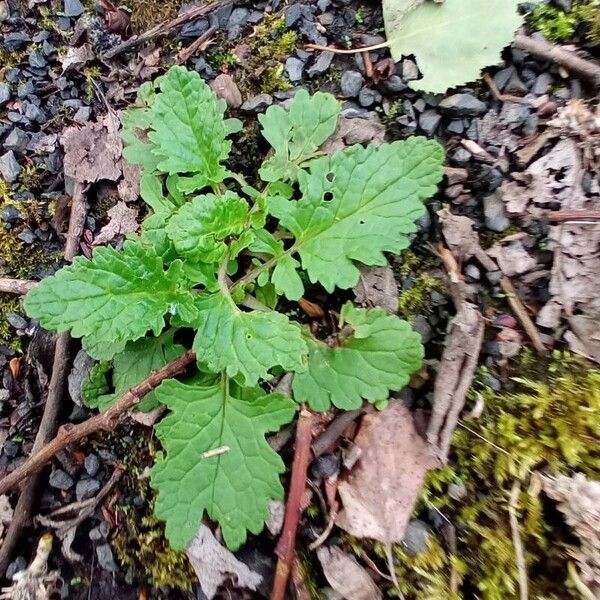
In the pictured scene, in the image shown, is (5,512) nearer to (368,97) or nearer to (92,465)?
(92,465)

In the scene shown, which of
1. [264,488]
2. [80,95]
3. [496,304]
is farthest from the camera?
[80,95]

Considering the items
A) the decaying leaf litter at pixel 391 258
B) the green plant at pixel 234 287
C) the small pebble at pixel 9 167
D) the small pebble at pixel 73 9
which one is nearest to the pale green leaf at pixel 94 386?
the green plant at pixel 234 287

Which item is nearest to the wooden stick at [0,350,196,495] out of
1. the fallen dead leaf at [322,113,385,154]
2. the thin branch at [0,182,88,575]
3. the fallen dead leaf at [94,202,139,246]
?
the thin branch at [0,182,88,575]

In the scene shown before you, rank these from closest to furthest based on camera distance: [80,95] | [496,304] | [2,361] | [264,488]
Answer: [264,488] < [496,304] < [2,361] < [80,95]

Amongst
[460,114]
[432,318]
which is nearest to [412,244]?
[432,318]

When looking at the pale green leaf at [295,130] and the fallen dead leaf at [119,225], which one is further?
the fallen dead leaf at [119,225]

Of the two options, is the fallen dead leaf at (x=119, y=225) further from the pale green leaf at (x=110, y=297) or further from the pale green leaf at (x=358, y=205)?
the pale green leaf at (x=358, y=205)

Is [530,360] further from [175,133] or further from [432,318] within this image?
[175,133]
